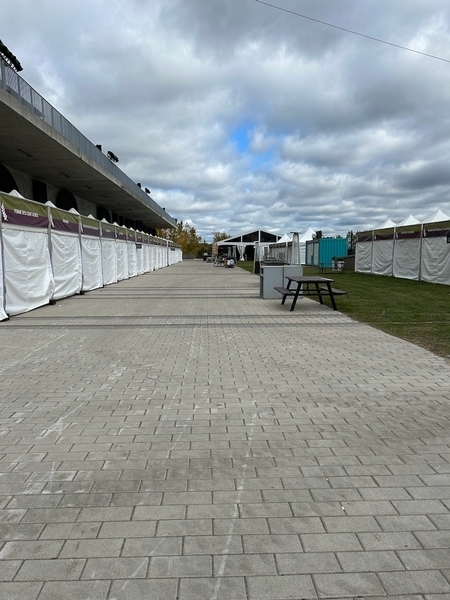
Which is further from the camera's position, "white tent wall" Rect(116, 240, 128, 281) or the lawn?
"white tent wall" Rect(116, 240, 128, 281)

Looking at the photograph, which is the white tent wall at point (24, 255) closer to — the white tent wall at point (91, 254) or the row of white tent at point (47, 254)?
the row of white tent at point (47, 254)

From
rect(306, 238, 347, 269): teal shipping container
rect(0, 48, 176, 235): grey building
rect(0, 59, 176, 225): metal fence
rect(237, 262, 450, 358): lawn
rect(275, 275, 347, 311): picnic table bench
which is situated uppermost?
rect(0, 59, 176, 225): metal fence

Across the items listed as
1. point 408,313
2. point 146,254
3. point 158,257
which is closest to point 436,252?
point 408,313

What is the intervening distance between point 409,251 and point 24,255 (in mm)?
20717

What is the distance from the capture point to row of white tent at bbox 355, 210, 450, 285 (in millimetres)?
20562

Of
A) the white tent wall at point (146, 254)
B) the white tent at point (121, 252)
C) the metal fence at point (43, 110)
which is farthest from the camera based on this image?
the white tent wall at point (146, 254)

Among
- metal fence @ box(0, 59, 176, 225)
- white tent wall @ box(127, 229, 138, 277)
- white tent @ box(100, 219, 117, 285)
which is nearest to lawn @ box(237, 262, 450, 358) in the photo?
white tent @ box(100, 219, 117, 285)

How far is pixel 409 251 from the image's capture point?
78.8ft

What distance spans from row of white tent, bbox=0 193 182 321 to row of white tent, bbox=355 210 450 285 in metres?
16.3

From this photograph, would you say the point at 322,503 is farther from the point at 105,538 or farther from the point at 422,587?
the point at 105,538

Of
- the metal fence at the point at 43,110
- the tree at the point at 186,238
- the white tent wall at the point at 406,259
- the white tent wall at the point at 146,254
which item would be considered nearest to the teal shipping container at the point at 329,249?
the white tent wall at the point at 406,259

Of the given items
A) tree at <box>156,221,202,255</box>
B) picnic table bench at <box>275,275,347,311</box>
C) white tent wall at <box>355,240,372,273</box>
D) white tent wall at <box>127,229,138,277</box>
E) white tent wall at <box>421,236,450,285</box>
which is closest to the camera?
picnic table bench at <box>275,275,347,311</box>

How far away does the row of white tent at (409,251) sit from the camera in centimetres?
2056

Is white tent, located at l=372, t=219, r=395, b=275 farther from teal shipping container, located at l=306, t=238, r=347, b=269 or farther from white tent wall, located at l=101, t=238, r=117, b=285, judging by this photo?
white tent wall, located at l=101, t=238, r=117, b=285
